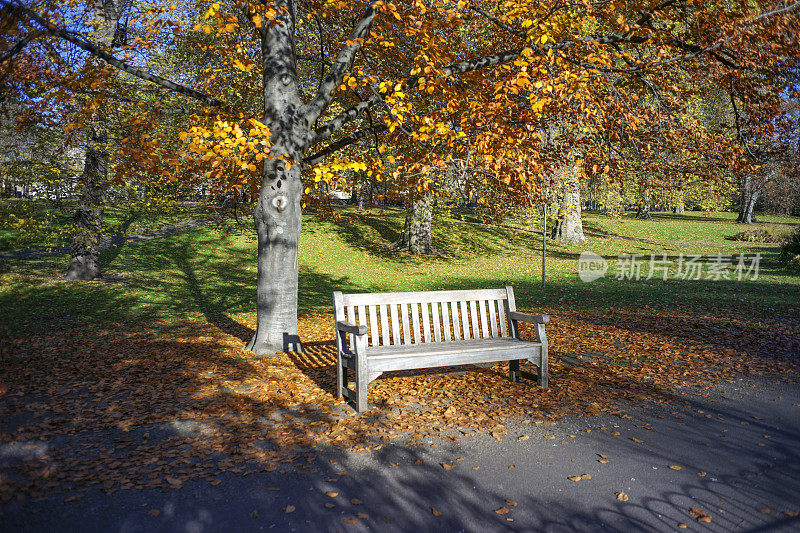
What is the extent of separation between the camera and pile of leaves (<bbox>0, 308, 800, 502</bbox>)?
420 cm

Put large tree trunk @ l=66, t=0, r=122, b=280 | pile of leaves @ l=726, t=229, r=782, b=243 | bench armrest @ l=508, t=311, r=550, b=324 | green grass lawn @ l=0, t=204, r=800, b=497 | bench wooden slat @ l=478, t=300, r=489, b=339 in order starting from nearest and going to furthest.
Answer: green grass lawn @ l=0, t=204, r=800, b=497 → bench armrest @ l=508, t=311, r=550, b=324 → bench wooden slat @ l=478, t=300, r=489, b=339 → large tree trunk @ l=66, t=0, r=122, b=280 → pile of leaves @ l=726, t=229, r=782, b=243

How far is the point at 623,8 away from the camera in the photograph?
29.3 ft

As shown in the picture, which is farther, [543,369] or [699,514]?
[543,369]

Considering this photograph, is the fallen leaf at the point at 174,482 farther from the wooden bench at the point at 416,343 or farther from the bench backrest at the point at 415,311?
the bench backrest at the point at 415,311

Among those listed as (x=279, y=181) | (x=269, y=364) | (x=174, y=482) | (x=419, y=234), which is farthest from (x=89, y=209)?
(x=419, y=234)

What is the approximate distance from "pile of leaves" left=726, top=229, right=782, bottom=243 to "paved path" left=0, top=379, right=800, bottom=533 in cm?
3249

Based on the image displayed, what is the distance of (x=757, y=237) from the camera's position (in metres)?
32.0

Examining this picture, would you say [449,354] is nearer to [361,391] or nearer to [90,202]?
[361,391]

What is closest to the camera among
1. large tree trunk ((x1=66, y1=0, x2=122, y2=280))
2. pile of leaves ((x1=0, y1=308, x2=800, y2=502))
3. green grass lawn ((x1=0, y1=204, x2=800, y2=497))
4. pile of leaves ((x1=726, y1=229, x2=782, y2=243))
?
pile of leaves ((x1=0, y1=308, x2=800, y2=502))

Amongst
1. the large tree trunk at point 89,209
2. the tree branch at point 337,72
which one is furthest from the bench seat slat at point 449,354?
the large tree trunk at point 89,209

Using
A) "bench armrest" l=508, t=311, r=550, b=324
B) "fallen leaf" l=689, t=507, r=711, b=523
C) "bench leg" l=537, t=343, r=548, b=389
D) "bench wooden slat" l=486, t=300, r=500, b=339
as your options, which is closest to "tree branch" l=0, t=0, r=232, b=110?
"bench wooden slat" l=486, t=300, r=500, b=339

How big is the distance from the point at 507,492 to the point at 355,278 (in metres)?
15.1

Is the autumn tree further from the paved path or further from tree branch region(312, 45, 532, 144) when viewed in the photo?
the paved path

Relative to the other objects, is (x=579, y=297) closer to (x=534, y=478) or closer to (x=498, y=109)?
(x=498, y=109)
